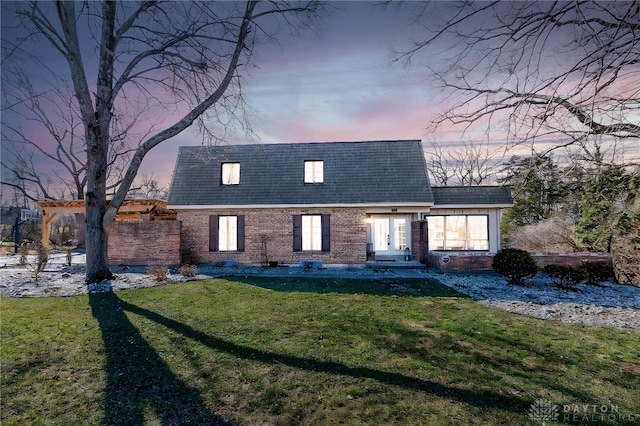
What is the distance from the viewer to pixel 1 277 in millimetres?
10922

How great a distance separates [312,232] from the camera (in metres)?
15.7

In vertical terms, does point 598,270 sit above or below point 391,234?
below

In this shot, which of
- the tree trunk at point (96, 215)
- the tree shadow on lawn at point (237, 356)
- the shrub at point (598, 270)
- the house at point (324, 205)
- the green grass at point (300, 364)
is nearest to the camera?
the green grass at point (300, 364)

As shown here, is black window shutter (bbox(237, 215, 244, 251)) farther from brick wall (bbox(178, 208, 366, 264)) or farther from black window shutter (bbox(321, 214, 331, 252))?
black window shutter (bbox(321, 214, 331, 252))

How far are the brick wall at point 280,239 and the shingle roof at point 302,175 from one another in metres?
0.58

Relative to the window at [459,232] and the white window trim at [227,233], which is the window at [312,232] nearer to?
the white window trim at [227,233]

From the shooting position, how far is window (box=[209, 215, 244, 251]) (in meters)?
15.8

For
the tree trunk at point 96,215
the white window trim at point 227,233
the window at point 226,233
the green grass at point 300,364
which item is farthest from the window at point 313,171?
the green grass at point 300,364

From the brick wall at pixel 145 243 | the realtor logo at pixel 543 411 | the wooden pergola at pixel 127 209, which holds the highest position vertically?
the wooden pergola at pixel 127 209

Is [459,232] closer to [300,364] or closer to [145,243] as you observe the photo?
[300,364]

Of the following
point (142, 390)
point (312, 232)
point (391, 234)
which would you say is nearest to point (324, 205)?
point (312, 232)

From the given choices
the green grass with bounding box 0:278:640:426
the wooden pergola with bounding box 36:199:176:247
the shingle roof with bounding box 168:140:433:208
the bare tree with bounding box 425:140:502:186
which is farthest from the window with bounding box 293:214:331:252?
the bare tree with bounding box 425:140:502:186

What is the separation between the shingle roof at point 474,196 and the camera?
53.3 feet

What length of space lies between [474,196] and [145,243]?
15.9m
